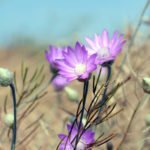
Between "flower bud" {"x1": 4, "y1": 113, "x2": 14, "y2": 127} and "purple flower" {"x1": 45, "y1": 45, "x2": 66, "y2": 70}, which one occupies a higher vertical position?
"purple flower" {"x1": 45, "y1": 45, "x2": 66, "y2": 70}

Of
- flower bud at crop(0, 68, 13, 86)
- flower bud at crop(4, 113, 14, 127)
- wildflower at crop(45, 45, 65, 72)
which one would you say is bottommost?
flower bud at crop(4, 113, 14, 127)

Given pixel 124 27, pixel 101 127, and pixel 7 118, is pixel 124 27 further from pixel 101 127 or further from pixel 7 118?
pixel 7 118

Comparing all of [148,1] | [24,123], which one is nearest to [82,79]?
[148,1]

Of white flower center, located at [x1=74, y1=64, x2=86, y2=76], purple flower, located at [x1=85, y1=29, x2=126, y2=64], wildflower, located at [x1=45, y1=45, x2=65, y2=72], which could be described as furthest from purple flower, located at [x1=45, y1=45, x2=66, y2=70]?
white flower center, located at [x1=74, y1=64, x2=86, y2=76]

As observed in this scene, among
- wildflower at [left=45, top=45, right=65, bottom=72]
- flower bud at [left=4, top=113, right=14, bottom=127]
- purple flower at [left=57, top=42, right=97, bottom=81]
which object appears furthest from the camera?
wildflower at [left=45, top=45, right=65, bottom=72]

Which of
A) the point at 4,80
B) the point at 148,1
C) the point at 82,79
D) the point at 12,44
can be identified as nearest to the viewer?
the point at 82,79

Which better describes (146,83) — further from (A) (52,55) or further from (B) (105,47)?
(A) (52,55)

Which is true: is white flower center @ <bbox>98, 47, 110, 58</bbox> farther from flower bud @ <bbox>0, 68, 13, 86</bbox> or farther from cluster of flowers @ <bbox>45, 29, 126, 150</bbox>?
flower bud @ <bbox>0, 68, 13, 86</bbox>
